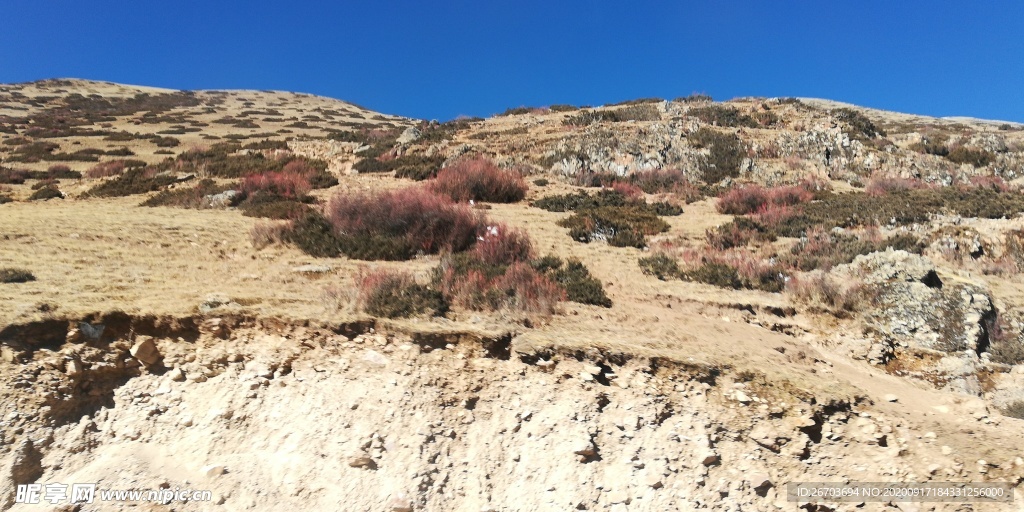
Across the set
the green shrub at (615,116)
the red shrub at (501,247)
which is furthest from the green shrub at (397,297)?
the green shrub at (615,116)

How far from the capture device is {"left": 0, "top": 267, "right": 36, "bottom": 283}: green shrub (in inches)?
254

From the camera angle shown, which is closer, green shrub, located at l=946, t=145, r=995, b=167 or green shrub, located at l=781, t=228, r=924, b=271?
green shrub, located at l=781, t=228, r=924, b=271

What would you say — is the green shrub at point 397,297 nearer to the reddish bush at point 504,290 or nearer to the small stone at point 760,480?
the reddish bush at point 504,290

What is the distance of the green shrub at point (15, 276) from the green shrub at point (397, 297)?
14.0 feet

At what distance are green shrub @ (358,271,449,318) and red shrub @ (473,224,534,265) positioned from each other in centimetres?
196

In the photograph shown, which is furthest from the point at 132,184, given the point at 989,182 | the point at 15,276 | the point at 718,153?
the point at 989,182

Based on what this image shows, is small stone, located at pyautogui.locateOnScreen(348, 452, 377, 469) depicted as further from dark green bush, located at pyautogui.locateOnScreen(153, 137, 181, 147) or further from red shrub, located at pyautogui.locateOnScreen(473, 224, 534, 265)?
dark green bush, located at pyautogui.locateOnScreen(153, 137, 181, 147)

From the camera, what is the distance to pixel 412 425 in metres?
4.95

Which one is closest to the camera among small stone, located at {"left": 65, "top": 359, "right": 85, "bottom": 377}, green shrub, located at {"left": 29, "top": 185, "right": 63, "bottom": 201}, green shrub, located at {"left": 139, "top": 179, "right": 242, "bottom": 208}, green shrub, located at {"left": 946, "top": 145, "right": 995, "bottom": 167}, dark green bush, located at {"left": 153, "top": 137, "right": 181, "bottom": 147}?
small stone, located at {"left": 65, "top": 359, "right": 85, "bottom": 377}

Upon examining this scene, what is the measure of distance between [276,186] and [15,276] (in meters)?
8.45

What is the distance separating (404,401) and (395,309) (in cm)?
136

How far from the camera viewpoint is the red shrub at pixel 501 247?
8.84 m

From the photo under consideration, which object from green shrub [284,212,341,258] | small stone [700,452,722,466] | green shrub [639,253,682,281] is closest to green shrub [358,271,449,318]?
green shrub [284,212,341,258]

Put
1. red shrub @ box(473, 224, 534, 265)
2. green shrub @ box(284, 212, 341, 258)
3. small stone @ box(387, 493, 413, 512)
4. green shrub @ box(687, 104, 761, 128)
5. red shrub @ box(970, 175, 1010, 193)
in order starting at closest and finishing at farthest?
small stone @ box(387, 493, 413, 512) → red shrub @ box(473, 224, 534, 265) → green shrub @ box(284, 212, 341, 258) → red shrub @ box(970, 175, 1010, 193) → green shrub @ box(687, 104, 761, 128)
